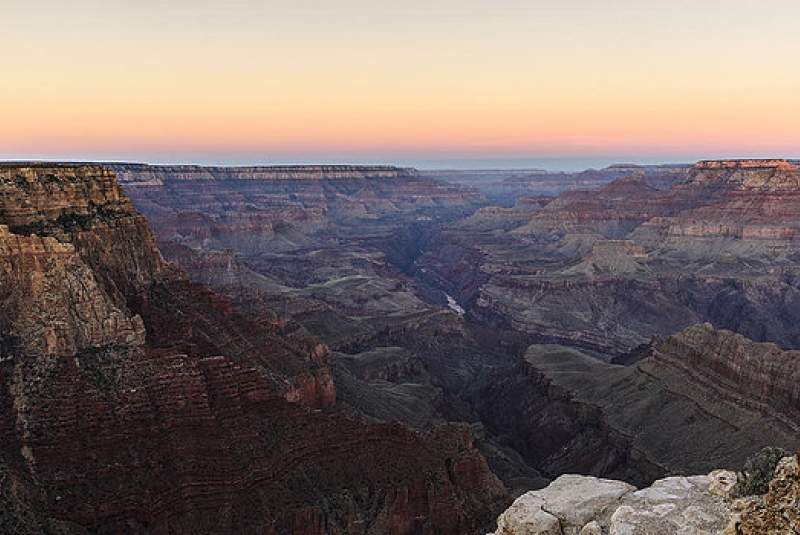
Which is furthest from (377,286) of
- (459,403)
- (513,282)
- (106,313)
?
(106,313)

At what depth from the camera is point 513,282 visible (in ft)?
543

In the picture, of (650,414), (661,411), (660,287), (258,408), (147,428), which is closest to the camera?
(147,428)

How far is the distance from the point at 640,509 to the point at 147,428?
1264 inches

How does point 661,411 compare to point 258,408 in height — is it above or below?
below

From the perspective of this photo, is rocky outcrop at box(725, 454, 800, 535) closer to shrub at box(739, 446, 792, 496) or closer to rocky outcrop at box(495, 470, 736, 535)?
rocky outcrop at box(495, 470, 736, 535)

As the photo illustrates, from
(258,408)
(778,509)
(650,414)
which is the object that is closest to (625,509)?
(778,509)

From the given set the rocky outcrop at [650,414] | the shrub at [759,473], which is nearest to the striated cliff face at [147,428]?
the rocky outcrop at [650,414]

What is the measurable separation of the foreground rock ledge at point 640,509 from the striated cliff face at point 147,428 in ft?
77.4

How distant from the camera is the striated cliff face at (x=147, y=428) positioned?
123 ft

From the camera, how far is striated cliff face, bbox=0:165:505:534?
37375 millimetres

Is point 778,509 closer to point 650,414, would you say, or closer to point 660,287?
point 650,414

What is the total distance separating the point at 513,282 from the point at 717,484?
147 metres

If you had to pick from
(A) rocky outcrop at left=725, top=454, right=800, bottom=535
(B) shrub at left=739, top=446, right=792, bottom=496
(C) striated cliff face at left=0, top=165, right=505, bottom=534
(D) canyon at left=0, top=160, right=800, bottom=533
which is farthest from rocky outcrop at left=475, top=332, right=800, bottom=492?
(A) rocky outcrop at left=725, top=454, right=800, bottom=535

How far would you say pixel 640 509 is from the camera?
18797 millimetres
